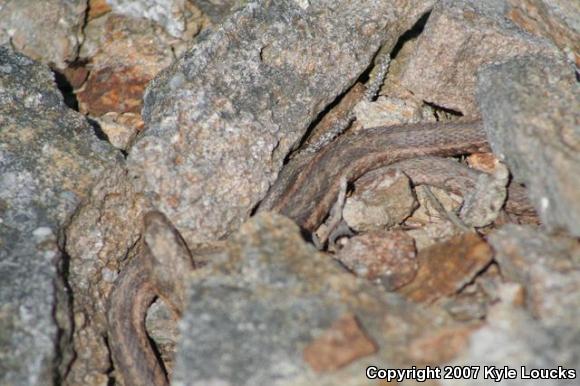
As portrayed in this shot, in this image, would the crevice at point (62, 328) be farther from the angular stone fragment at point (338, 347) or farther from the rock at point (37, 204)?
the angular stone fragment at point (338, 347)

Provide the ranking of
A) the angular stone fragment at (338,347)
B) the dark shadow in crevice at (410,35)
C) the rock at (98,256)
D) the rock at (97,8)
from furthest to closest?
1. the rock at (97,8)
2. the dark shadow in crevice at (410,35)
3. the rock at (98,256)
4. the angular stone fragment at (338,347)

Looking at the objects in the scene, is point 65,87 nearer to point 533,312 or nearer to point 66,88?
point 66,88

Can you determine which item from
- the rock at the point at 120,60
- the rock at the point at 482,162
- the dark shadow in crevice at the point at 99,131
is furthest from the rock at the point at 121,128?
the rock at the point at 482,162

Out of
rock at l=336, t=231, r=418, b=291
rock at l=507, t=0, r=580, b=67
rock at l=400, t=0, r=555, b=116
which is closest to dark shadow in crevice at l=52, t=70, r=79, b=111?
rock at l=400, t=0, r=555, b=116

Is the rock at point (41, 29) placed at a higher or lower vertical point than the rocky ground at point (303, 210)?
lower

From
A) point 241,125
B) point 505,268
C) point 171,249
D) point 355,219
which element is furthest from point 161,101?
point 505,268

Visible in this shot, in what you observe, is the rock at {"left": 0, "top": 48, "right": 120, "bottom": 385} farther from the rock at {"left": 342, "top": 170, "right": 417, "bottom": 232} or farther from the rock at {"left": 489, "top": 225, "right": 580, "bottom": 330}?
the rock at {"left": 489, "top": 225, "right": 580, "bottom": 330}

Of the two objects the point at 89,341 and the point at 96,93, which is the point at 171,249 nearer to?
the point at 89,341

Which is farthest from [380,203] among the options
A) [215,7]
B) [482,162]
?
[215,7]
